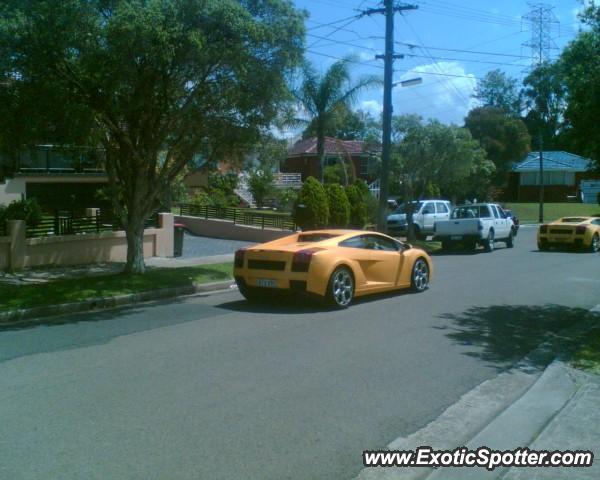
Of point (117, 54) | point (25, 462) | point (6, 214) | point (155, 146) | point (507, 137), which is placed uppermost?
point (507, 137)

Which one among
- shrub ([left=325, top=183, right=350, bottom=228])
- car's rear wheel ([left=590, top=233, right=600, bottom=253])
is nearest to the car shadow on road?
car's rear wheel ([left=590, top=233, right=600, bottom=253])

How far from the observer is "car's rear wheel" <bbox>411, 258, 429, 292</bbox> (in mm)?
13180

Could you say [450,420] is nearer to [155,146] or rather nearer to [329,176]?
[155,146]

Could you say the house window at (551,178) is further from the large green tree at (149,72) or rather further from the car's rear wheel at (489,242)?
the large green tree at (149,72)

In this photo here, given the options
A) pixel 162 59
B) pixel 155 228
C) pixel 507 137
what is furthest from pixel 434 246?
pixel 507 137

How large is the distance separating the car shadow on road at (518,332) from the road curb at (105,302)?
5520mm

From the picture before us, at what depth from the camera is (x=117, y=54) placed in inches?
429

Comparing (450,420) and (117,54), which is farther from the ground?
(117,54)

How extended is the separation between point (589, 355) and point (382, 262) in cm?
480

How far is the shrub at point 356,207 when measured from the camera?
2761cm

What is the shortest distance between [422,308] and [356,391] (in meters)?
5.24

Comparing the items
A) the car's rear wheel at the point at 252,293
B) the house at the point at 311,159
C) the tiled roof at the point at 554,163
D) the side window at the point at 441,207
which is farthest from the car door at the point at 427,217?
the tiled roof at the point at 554,163

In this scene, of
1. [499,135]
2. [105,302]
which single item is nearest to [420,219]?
[105,302]

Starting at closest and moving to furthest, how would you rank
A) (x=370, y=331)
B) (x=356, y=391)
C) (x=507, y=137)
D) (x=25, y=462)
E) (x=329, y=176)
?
(x=25, y=462) → (x=356, y=391) → (x=370, y=331) → (x=329, y=176) → (x=507, y=137)
